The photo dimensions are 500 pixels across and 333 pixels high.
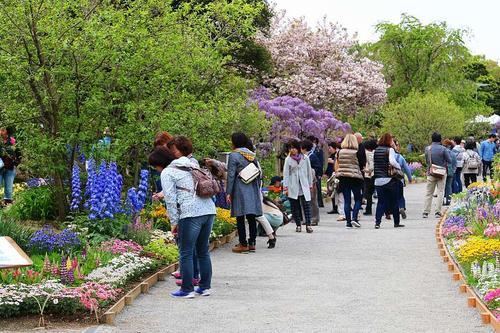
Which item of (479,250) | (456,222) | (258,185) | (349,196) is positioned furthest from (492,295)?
A: (349,196)

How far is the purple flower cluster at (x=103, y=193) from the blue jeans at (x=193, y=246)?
2.66 metres

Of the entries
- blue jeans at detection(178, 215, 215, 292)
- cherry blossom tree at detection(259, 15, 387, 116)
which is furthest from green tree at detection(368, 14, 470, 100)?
blue jeans at detection(178, 215, 215, 292)

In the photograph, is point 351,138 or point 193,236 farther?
point 351,138

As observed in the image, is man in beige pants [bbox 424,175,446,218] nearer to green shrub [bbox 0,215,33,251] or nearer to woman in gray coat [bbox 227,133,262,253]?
woman in gray coat [bbox 227,133,262,253]

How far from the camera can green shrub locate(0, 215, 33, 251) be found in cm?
1112

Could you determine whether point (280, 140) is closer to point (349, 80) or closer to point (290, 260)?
point (349, 80)

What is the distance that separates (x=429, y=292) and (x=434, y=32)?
2114 inches

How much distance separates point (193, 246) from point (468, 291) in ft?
9.48

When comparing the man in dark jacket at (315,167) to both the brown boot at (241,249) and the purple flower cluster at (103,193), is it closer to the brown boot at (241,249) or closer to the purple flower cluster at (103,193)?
the brown boot at (241,249)

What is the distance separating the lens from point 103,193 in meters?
12.5

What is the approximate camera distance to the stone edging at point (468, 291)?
27.0 feet

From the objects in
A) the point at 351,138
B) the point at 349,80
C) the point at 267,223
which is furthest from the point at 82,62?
the point at 349,80

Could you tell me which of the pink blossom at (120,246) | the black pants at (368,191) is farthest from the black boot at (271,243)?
the black pants at (368,191)

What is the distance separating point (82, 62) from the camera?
45.8 feet
